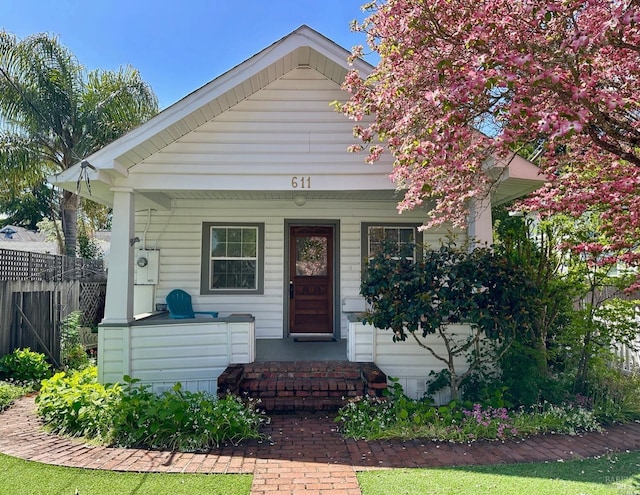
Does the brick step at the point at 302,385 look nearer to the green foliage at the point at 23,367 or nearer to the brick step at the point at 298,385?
the brick step at the point at 298,385

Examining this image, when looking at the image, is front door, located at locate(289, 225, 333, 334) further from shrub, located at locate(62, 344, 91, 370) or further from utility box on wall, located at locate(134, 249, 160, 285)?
shrub, located at locate(62, 344, 91, 370)

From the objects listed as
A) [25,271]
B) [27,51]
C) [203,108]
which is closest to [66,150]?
[27,51]

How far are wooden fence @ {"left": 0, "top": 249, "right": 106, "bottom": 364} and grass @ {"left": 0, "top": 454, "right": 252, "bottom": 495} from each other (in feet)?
15.3

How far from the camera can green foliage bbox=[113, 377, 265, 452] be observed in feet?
14.4

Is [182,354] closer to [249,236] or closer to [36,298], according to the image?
[249,236]

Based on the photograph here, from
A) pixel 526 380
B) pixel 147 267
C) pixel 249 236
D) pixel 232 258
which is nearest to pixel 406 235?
pixel 249 236

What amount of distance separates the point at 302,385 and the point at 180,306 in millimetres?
3215

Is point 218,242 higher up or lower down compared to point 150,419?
higher up

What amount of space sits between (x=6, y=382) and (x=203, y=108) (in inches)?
211

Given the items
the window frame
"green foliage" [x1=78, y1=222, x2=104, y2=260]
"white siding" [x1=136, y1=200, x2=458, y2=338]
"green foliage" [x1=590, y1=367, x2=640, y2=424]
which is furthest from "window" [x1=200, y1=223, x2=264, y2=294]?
"green foliage" [x1=78, y1=222, x2=104, y2=260]

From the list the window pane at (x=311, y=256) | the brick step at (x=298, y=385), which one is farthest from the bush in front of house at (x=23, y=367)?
the window pane at (x=311, y=256)

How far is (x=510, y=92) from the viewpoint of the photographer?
343cm

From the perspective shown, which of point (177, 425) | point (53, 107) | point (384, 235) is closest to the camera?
point (177, 425)

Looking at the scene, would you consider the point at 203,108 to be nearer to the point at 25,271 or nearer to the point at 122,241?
the point at 122,241
